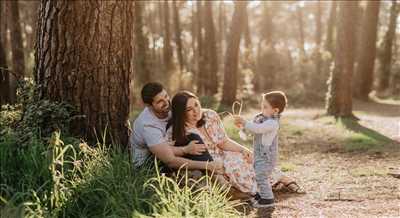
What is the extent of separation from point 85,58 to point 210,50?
1960 cm

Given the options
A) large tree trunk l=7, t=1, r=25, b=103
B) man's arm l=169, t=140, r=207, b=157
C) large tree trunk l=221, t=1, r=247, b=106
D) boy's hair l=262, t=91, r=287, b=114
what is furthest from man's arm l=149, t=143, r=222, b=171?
large tree trunk l=221, t=1, r=247, b=106

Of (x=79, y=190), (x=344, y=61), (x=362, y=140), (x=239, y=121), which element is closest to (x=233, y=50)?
(x=344, y=61)

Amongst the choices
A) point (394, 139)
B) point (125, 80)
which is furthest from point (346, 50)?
point (125, 80)

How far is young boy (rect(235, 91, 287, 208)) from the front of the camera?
5883 millimetres

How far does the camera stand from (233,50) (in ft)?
57.6

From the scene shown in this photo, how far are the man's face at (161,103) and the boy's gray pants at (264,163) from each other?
1081 millimetres

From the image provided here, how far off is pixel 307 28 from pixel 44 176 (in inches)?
2674

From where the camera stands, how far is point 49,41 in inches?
241

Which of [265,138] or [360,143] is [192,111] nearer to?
[265,138]

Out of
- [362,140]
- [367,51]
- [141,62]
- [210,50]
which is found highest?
[210,50]

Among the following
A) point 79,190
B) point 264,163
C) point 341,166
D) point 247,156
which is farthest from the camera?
point 341,166

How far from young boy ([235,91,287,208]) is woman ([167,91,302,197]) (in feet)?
0.50

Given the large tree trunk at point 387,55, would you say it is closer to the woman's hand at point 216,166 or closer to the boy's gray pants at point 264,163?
the boy's gray pants at point 264,163

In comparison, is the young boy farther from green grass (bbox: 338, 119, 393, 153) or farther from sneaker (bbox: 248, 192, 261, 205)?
green grass (bbox: 338, 119, 393, 153)
